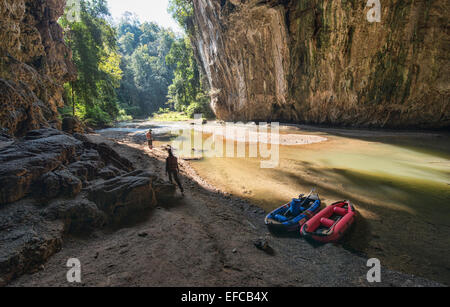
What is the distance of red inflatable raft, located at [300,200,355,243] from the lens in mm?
4461

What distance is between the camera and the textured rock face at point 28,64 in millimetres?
6020

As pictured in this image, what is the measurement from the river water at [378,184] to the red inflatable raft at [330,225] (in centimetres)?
32

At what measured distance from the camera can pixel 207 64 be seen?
3023 cm

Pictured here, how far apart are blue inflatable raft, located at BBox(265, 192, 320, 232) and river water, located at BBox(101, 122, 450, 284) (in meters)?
0.90

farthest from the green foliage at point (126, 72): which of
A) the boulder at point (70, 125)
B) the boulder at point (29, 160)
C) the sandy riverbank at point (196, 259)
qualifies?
the sandy riverbank at point (196, 259)

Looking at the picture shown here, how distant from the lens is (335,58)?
1655cm

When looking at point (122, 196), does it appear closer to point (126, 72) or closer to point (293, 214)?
point (293, 214)

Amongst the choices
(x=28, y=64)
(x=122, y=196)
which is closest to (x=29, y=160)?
(x=122, y=196)

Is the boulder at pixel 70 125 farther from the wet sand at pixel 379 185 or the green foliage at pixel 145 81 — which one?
the green foliage at pixel 145 81

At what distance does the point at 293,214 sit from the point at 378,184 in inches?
187

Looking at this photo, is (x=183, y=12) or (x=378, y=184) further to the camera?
(x=183, y=12)

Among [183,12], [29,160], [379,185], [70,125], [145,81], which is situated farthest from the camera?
[145,81]

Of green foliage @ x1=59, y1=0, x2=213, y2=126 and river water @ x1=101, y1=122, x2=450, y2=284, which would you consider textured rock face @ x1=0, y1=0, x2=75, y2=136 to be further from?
river water @ x1=101, y1=122, x2=450, y2=284

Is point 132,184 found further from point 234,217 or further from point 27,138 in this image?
point 27,138
